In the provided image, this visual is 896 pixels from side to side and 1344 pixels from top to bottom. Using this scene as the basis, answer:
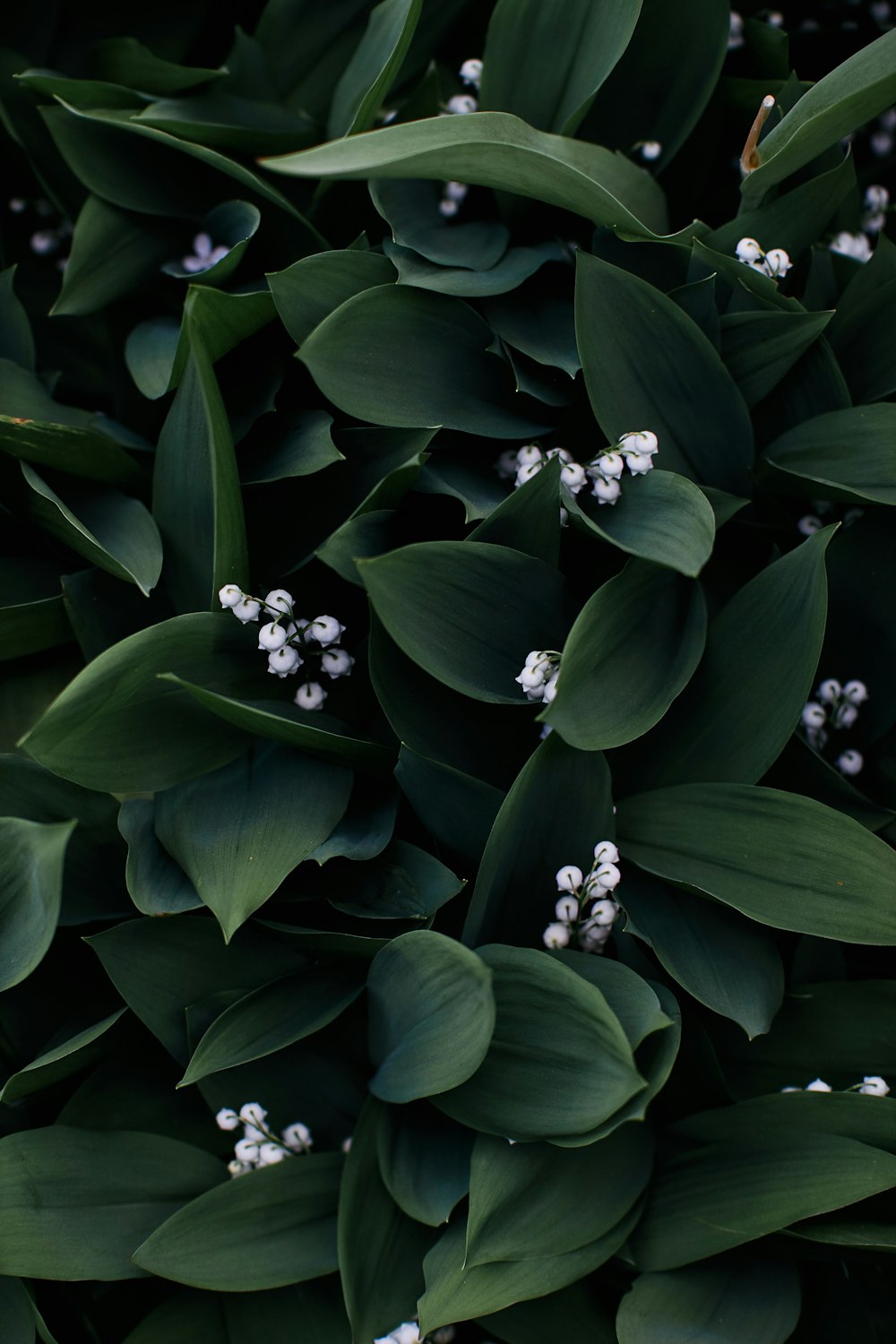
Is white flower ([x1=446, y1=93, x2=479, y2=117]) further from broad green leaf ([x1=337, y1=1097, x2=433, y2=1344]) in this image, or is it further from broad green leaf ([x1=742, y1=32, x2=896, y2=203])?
broad green leaf ([x1=337, y1=1097, x2=433, y2=1344])

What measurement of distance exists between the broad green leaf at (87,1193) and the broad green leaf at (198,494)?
47 centimetres

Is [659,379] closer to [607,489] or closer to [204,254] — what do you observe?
[607,489]

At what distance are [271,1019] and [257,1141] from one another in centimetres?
11

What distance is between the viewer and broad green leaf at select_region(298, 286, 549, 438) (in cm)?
94

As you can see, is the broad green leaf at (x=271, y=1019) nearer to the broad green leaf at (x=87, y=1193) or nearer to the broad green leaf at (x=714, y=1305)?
the broad green leaf at (x=87, y=1193)

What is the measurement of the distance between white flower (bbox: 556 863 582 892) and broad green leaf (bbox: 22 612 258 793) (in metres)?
0.31

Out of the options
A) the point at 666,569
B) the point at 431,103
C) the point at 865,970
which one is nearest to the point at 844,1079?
the point at 865,970

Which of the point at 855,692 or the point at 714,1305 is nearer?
the point at 714,1305

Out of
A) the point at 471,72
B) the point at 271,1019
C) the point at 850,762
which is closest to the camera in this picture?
the point at 271,1019

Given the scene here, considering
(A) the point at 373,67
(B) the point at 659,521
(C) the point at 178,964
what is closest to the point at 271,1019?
(C) the point at 178,964

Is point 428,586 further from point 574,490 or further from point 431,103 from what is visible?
point 431,103

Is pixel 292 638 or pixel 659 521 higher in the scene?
pixel 659 521

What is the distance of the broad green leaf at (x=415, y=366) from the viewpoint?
94cm

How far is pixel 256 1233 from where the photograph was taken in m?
0.90
